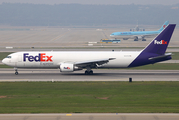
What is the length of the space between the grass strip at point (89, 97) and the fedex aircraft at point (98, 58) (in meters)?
7.88

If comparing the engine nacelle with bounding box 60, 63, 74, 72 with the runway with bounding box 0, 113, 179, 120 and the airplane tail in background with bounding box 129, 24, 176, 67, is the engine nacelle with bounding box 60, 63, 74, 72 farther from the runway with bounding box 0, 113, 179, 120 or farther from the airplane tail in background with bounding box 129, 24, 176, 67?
the runway with bounding box 0, 113, 179, 120

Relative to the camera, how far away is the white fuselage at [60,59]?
42969 millimetres

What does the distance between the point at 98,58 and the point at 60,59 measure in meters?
6.41

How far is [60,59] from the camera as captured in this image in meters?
43.1

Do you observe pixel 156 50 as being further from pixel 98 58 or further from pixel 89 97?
pixel 89 97

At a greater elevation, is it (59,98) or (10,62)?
(10,62)

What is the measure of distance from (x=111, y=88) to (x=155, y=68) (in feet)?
71.1

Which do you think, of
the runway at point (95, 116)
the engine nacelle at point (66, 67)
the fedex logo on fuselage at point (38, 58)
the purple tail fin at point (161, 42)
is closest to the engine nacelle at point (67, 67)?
the engine nacelle at point (66, 67)

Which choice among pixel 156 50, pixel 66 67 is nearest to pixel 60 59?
pixel 66 67

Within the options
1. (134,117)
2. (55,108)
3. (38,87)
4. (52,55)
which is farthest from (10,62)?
(134,117)

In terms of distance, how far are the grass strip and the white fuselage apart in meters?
7.96

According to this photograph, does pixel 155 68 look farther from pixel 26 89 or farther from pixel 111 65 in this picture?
pixel 26 89

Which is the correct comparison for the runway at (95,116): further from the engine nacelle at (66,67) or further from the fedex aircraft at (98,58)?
the fedex aircraft at (98,58)

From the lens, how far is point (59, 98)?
2648 cm
